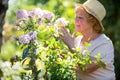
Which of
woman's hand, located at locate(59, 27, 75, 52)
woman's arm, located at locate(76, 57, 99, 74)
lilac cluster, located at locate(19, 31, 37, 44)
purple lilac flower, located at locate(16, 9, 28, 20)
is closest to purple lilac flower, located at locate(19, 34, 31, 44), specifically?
lilac cluster, located at locate(19, 31, 37, 44)

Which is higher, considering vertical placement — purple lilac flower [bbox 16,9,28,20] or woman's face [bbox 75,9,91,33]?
purple lilac flower [bbox 16,9,28,20]

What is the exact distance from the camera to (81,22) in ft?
18.6

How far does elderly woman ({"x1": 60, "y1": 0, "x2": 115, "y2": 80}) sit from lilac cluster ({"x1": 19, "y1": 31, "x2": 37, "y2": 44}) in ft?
2.64

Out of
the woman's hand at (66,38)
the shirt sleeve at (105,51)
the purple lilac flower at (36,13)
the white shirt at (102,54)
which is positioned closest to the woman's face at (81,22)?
the white shirt at (102,54)

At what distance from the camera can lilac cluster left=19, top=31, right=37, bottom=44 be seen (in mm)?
4821

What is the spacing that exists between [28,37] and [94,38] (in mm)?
1126

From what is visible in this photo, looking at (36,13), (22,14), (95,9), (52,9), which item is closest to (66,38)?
(36,13)

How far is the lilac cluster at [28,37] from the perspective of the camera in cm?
482

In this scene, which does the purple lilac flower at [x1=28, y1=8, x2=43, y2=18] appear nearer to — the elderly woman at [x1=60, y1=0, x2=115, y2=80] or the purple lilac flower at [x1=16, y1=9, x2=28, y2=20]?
the purple lilac flower at [x1=16, y1=9, x2=28, y2=20]

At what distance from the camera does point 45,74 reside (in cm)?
491

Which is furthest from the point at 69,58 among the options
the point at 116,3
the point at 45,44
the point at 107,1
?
the point at 116,3

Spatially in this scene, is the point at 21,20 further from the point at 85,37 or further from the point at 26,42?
the point at 85,37

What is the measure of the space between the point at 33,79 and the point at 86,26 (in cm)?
113

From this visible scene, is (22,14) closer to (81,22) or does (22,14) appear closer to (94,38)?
(81,22)
